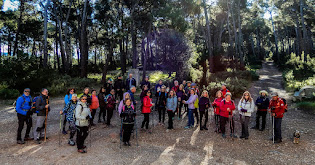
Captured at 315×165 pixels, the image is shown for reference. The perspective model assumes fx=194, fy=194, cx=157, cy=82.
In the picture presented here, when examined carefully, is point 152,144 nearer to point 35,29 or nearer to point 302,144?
point 302,144

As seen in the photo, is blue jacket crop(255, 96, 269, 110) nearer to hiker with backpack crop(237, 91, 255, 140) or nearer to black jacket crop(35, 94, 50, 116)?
hiker with backpack crop(237, 91, 255, 140)

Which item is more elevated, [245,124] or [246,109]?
[246,109]

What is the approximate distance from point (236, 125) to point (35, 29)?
3055cm

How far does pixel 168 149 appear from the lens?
19.4ft

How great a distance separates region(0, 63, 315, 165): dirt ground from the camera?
514 cm

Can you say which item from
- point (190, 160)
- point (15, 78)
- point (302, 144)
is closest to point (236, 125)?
point (302, 144)

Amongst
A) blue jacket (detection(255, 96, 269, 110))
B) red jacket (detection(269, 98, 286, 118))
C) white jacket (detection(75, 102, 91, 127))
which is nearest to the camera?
white jacket (detection(75, 102, 91, 127))

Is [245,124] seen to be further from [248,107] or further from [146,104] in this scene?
[146,104]

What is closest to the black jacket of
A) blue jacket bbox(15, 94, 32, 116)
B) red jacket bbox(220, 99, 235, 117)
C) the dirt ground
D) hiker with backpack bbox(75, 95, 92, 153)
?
blue jacket bbox(15, 94, 32, 116)

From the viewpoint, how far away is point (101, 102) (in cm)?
792

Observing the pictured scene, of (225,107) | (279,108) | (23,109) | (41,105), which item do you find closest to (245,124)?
(225,107)

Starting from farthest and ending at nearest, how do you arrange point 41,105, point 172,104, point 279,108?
point 172,104 → point 279,108 → point 41,105

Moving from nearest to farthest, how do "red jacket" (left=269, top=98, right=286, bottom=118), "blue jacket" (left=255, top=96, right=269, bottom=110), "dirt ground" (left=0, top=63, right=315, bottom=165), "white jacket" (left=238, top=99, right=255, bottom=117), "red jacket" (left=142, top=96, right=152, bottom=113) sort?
"dirt ground" (left=0, top=63, right=315, bottom=165) < "red jacket" (left=269, top=98, right=286, bottom=118) < "white jacket" (left=238, top=99, right=255, bottom=117) < "red jacket" (left=142, top=96, right=152, bottom=113) < "blue jacket" (left=255, top=96, right=269, bottom=110)

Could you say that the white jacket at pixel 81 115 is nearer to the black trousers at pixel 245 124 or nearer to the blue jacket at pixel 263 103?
the black trousers at pixel 245 124
